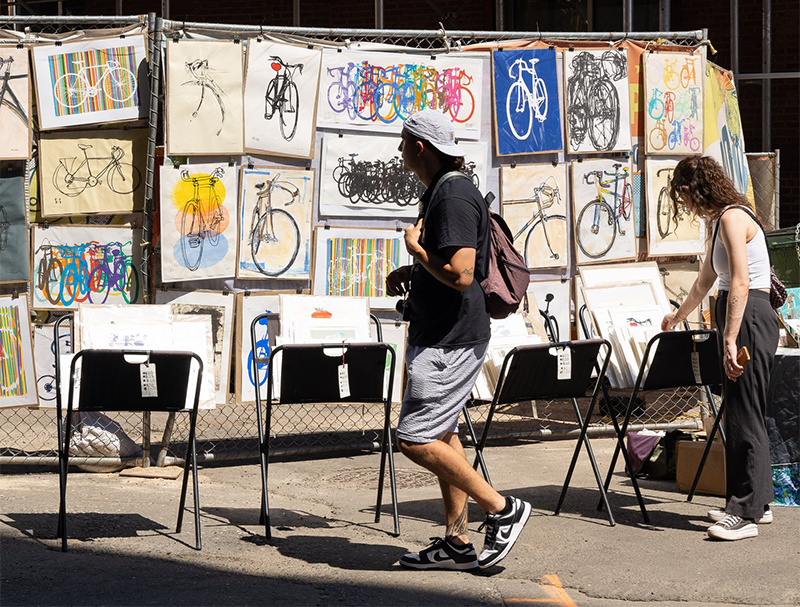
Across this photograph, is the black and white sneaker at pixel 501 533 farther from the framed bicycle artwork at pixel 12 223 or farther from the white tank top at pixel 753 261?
the framed bicycle artwork at pixel 12 223

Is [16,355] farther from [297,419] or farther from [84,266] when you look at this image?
[297,419]

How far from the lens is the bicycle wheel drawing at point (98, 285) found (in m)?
7.18

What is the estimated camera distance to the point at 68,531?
18.0ft

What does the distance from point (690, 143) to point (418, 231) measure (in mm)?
4569

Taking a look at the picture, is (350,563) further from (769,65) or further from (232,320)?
(769,65)

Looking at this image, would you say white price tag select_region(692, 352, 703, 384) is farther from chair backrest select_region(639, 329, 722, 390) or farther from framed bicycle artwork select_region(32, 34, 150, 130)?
framed bicycle artwork select_region(32, 34, 150, 130)

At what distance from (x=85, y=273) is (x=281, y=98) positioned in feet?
5.96

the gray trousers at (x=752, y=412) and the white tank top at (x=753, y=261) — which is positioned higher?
the white tank top at (x=753, y=261)

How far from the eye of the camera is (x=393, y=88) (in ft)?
25.6

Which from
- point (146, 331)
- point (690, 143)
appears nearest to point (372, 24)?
point (690, 143)

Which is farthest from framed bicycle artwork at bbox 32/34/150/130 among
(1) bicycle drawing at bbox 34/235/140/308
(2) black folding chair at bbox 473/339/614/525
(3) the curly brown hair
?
(3) the curly brown hair

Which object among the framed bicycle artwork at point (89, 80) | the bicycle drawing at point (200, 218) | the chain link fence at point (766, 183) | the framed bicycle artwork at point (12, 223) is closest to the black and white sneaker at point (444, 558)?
the bicycle drawing at point (200, 218)

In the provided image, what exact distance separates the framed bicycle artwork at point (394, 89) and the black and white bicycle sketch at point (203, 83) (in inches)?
28.6

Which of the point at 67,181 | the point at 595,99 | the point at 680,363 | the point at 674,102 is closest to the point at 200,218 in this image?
the point at 67,181
